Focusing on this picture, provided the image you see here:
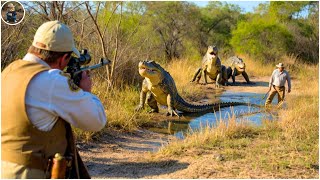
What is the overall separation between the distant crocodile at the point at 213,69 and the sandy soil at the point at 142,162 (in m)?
8.60

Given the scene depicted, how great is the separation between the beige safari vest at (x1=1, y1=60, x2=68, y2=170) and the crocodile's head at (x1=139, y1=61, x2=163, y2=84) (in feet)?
23.1

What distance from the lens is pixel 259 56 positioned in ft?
76.6

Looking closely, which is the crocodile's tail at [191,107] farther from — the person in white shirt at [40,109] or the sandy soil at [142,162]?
the person in white shirt at [40,109]

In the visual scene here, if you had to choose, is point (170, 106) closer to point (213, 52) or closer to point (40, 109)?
point (213, 52)

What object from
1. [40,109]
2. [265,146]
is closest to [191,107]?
[265,146]

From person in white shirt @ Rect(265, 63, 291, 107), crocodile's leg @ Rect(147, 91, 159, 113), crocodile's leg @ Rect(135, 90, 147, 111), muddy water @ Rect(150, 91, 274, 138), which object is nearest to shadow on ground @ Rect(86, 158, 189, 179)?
muddy water @ Rect(150, 91, 274, 138)

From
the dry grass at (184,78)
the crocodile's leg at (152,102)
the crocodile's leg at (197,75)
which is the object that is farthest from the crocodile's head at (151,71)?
the crocodile's leg at (197,75)

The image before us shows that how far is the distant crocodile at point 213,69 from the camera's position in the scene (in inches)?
643

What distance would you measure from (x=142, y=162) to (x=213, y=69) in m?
10.6

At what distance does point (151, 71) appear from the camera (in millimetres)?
9891

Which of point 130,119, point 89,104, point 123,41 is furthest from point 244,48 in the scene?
point 89,104

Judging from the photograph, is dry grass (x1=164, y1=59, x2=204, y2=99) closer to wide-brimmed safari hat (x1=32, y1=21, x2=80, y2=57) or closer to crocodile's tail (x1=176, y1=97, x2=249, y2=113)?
crocodile's tail (x1=176, y1=97, x2=249, y2=113)

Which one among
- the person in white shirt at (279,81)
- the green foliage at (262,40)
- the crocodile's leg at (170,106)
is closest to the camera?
the crocodile's leg at (170,106)

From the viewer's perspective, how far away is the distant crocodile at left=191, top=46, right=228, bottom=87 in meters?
16.3
